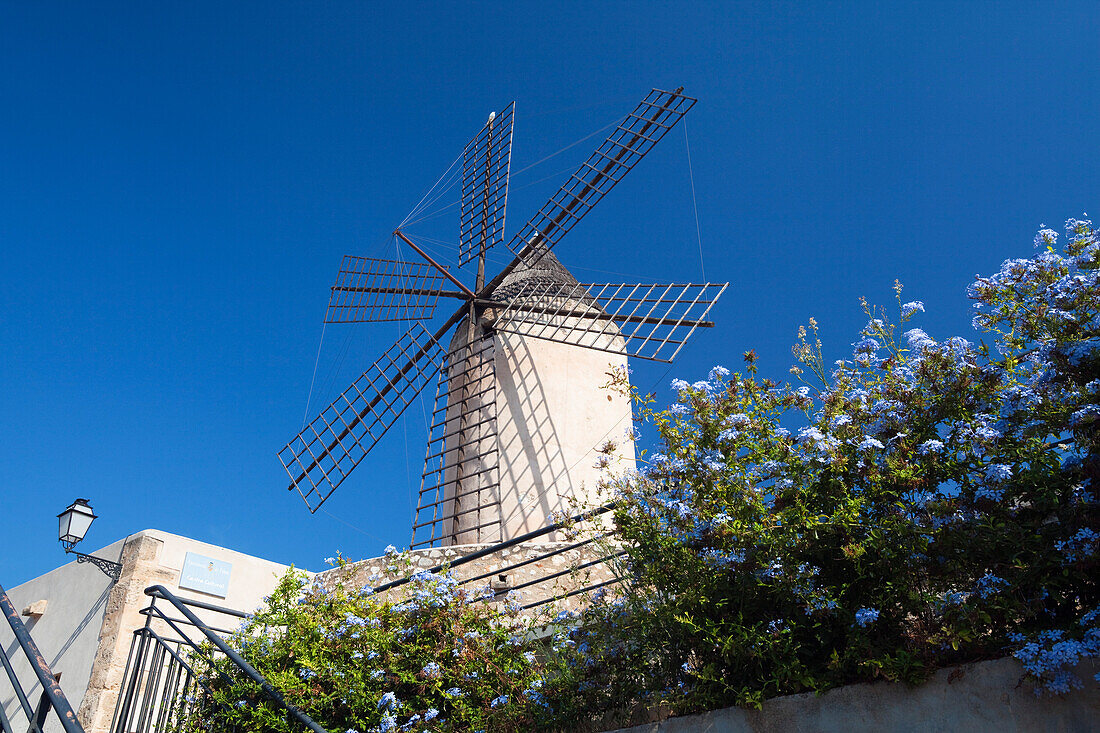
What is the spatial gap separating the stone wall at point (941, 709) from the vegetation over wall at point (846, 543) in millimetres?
58

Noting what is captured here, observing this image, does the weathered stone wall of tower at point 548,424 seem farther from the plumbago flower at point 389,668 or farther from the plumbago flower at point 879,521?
the plumbago flower at point 879,521

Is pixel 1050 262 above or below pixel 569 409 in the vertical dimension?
below

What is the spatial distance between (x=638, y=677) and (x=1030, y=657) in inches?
60.1

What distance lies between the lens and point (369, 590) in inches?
173

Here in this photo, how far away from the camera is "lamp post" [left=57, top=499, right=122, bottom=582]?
5879 millimetres

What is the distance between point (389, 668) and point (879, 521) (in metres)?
2.49

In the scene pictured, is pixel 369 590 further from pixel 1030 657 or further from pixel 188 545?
pixel 1030 657

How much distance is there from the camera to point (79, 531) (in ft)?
19.4

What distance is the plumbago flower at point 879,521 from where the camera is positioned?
240 cm

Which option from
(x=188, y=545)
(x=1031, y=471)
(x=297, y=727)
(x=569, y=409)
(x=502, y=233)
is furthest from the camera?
(x=502, y=233)

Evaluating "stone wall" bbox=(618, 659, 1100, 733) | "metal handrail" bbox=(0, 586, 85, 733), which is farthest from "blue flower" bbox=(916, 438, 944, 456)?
"metal handrail" bbox=(0, 586, 85, 733)

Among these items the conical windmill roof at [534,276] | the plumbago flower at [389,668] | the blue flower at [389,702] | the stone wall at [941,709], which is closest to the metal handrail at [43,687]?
the plumbago flower at [389,668]

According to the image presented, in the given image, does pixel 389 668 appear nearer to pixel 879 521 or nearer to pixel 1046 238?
pixel 879 521

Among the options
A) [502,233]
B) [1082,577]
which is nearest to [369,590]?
[1082,577]
